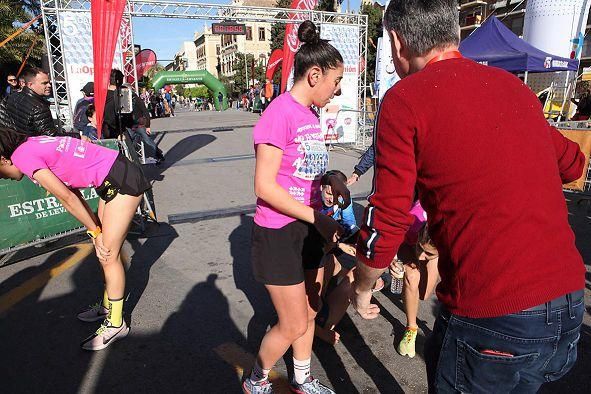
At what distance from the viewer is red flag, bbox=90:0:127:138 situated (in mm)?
5492

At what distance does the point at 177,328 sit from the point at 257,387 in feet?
3.60

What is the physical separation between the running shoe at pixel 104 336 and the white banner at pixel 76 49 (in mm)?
7946

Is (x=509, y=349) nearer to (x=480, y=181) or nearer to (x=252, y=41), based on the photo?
(x=480, y=181)

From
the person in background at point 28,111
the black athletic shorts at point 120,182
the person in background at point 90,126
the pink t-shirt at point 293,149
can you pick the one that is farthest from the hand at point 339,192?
the person in background at point 90,126

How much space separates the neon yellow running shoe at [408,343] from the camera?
9.25 ft

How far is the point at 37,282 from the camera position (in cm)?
391

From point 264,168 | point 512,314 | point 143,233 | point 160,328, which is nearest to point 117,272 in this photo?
point 160,328

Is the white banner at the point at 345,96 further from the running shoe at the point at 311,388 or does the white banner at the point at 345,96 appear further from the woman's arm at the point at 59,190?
the running shoe at the point at 311,388

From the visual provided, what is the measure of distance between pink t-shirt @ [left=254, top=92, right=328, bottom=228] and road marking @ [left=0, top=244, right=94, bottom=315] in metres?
2.78

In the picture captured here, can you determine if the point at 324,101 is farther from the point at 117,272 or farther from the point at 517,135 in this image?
the point at 117,272

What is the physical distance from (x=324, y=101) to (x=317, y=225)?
67cm

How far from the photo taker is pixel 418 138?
1.18 meters

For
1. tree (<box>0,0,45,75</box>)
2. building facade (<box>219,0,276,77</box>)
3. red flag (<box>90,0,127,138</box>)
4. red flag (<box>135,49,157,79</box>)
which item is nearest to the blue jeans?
red flag (<box>90,0,127,138</box>)

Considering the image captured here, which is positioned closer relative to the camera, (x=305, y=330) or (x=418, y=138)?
(x=418, y=138)
